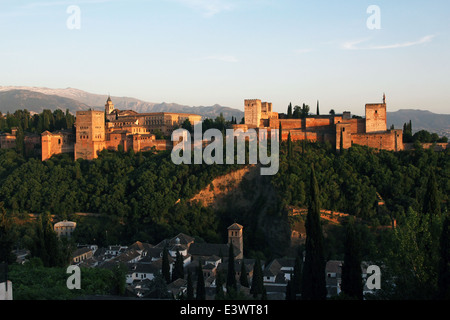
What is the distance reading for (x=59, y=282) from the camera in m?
17.7

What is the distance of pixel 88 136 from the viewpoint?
47406 mm

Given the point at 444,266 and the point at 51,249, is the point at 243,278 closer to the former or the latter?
the point at 51,249

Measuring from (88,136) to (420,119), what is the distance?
9979 cm

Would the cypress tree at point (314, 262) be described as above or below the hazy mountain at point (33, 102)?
below

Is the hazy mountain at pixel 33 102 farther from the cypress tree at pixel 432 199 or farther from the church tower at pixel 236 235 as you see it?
the cypress tree at pixel 432 199

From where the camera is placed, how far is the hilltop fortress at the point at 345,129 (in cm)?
4419

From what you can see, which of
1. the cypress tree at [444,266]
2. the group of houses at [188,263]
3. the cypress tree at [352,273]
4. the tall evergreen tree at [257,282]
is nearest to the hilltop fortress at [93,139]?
the group of houses at [188,263]

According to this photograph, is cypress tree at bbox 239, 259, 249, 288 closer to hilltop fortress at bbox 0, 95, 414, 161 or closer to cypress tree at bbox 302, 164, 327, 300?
cypress tree at bbox 302, 164, 327, 300

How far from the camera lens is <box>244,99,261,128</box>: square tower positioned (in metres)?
48.6

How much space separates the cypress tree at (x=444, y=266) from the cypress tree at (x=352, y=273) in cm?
337

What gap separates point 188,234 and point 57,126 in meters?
22.4

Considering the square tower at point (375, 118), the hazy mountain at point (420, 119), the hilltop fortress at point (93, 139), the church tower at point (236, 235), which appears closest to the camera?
the church tower at point (236, 235)

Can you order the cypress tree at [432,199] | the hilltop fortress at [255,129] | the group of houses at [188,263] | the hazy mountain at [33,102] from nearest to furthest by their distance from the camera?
the cypress tree at [432,199] → the group of houses at [188,263] → the hilltop fortress at [255,129] → the hazy mountain at [33,102]
